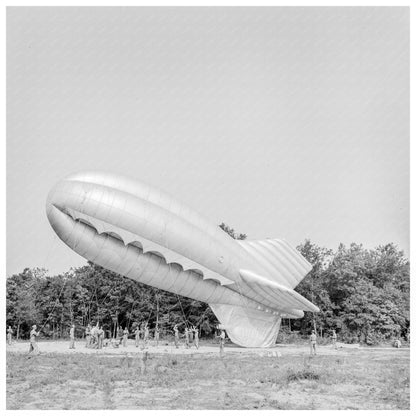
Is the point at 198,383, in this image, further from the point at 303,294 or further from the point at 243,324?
the point at 303,294

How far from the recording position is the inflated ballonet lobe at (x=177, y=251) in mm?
23000

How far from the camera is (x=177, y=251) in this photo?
79.7 ft

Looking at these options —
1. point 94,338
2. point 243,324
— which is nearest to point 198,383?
point 243,324

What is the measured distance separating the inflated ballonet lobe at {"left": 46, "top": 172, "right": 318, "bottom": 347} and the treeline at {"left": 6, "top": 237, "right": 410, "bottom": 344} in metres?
14.6

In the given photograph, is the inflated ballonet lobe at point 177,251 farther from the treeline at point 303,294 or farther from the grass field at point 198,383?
the treeline at point 303,294

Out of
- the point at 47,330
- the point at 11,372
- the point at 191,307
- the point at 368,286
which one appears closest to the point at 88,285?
the point at 47,330

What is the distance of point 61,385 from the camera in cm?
1563

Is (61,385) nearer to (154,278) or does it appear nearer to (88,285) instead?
Result: (154,278)

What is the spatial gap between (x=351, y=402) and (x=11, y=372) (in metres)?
11.2

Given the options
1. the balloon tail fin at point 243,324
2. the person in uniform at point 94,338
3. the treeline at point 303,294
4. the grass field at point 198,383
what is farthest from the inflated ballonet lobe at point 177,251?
the treeline at point 303,294

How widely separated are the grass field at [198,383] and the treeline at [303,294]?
19.6 metres

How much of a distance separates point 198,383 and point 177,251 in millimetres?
8630

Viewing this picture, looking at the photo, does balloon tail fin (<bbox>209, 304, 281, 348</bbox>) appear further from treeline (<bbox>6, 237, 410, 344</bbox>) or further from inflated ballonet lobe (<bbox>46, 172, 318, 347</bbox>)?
treeline (<bbox>6, 237, 410, 344</bbox>)

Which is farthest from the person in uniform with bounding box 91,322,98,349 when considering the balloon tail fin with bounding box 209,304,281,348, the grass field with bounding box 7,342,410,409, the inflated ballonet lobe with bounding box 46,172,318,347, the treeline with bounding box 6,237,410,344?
the treeline with bounding box 6,237,410,344
